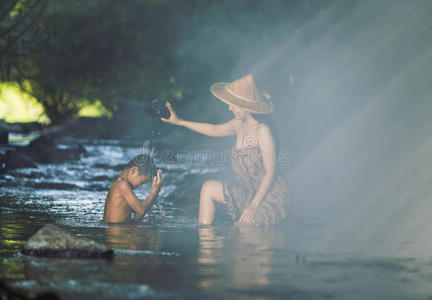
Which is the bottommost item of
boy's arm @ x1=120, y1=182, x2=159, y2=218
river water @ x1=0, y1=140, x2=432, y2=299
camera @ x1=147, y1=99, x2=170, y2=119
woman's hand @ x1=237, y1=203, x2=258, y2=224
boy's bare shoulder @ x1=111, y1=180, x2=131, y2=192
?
river water @ x1=0, y1=140, x2=432, y2=299

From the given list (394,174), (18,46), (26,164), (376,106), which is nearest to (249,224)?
(394,174)

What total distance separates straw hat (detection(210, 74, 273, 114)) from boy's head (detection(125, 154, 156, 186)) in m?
1.14

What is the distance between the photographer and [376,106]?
21281 mm

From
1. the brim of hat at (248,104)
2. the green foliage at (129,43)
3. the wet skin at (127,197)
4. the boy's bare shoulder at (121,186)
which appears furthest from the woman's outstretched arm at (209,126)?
the green foliage at (129,43)

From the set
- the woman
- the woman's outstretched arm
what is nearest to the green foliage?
the woman's outstretched arm

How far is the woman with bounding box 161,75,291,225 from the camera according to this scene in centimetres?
877

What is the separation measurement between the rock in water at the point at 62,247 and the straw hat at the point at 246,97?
3.21 meters

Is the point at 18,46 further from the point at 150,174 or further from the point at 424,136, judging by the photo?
the point at 150,174

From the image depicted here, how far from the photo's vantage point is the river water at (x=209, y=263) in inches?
194

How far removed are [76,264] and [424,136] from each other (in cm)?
1619

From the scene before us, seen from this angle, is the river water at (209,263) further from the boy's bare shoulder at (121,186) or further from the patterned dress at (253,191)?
the boy's bare shoulder at (121,186)

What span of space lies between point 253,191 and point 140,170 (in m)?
1.34

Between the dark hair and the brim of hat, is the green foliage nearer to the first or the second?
the dark hair

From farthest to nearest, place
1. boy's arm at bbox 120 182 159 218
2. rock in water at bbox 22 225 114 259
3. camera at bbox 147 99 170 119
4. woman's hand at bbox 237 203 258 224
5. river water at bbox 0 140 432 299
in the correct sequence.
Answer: camera at bbox 147 99 170 119 < boy's arm at bbox 120 182 159 218 < woman's hand at bbox 237 203 258 224 < rock in water at bbox 22 225 114 259 < river water at bbox 0 140 432 299
